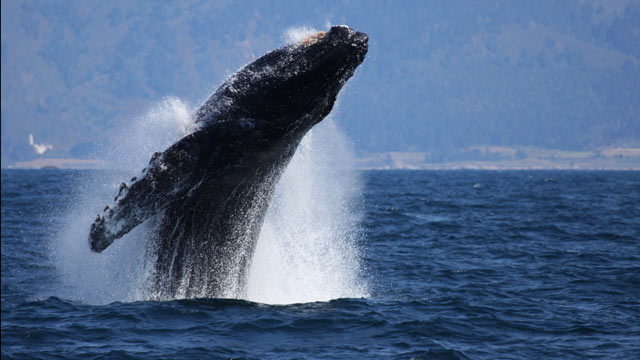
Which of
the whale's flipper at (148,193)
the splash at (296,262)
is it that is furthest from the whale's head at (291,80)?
the splash at (296,262)

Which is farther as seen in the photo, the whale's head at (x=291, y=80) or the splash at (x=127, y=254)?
the splash at (x=127, y=254)

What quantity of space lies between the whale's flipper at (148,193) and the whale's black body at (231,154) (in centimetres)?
1

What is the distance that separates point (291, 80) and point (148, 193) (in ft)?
6.74

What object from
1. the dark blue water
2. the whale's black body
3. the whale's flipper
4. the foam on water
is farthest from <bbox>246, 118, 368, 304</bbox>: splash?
the whale's flipper

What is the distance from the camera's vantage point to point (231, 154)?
371 inches

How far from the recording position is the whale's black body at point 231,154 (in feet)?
29.7

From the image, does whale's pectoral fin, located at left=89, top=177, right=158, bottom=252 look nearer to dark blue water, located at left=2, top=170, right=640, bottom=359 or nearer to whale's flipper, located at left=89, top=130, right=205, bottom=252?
whale's flipper, located at left=89, top=130, right=205, bottom=252

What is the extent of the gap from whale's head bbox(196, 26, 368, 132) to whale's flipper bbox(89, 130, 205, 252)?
→ 1.71 ft

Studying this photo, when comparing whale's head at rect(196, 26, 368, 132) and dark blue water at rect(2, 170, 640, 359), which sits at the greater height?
whale's head at rect(196, 26, 368, 132)

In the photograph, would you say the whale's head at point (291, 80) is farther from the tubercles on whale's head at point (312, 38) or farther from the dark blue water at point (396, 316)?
the dark blue water at point (396, 316)

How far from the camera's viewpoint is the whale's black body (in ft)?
29.7

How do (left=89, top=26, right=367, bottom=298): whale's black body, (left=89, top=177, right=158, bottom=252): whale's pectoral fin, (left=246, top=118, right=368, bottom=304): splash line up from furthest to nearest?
(left=246, top=118, right=368, bottom=304): splash
(left=89, top=26, right=367, bottom=298): whale's black body
(left=89, top=177, right=158, bottom=252): whale's pectoral fin

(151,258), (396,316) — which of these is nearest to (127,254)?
(151,258)

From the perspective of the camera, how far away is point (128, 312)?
1033 cm
